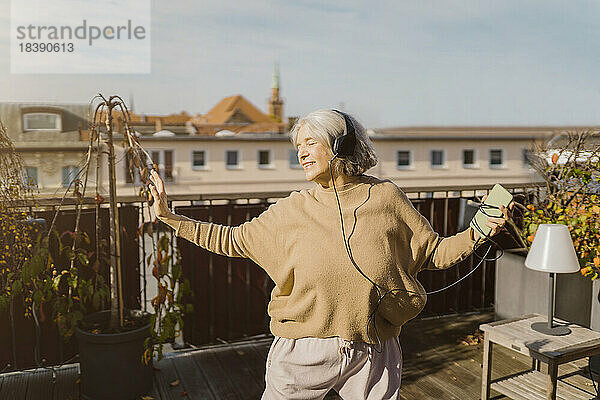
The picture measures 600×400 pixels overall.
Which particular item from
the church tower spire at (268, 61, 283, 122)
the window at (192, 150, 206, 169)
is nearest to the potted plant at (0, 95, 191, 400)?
the window at (192, 150, 206, 169)

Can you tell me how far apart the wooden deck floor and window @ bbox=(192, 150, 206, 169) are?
28576 mm

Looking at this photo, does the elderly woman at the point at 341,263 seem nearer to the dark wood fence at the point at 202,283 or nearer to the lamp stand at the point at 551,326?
the lamp stand at the point at 551,326

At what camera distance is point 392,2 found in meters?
30.3

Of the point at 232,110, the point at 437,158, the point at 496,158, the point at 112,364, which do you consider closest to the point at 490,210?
the point at 112,364

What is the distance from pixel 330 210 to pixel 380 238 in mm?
163

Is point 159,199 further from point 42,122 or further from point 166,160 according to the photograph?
point 42,122

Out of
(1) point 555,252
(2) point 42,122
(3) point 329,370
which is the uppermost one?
(2) point 42,122

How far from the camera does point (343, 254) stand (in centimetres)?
159

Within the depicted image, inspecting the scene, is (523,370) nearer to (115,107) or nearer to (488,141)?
(115,107)

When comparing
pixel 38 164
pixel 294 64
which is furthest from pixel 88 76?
pixel 294 64

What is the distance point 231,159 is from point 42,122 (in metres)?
10.7

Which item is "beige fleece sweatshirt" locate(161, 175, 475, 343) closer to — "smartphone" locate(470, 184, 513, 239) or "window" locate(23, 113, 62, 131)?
"smartphone" locate(470, 184, 513, 239)

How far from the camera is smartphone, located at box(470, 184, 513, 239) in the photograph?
1612 mm

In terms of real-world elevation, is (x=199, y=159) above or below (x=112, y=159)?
below
